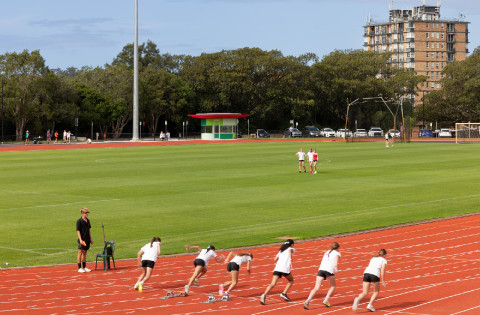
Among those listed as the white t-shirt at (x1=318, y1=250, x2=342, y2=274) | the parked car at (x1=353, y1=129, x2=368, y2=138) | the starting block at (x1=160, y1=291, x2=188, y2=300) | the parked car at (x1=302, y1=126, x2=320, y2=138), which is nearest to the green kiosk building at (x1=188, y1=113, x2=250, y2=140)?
the parked car at (x1=302, y1=126, x2=320, y2=138)

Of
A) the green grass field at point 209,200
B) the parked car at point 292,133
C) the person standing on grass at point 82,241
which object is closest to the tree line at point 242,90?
the parked car at point 292,133

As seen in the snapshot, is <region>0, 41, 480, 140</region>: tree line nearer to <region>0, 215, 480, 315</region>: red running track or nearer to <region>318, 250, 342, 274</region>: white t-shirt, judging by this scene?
<region>0, 215, 480, 315</region>: red running track

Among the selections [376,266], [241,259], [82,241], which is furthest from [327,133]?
[376,266]

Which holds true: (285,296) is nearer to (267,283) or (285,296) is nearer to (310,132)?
(267,283)

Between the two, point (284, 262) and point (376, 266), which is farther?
point (284, 262)

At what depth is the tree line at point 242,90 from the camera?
134 m

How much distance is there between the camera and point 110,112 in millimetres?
137875

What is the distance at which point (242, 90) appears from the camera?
150625 millimetres

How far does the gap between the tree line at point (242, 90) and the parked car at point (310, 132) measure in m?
3.46

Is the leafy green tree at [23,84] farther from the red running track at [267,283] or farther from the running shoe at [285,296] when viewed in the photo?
the running shoe at [285,296]

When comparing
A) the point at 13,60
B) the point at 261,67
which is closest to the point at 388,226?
the point at 13,60

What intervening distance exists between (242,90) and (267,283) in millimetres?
132216

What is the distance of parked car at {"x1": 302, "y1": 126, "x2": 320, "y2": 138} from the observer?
153 metres

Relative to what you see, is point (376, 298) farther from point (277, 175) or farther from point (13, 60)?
point (13, 60)
